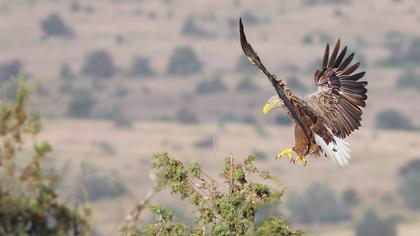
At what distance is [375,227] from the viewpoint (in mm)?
44000

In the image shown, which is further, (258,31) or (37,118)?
(258,31)

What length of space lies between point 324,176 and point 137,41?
100ft

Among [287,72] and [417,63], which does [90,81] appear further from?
[417,63]

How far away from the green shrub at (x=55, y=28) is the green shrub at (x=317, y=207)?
31.2m

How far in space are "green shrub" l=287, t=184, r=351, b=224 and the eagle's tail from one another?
39.0m

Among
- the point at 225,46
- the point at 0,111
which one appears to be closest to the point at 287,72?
the point at 225,46

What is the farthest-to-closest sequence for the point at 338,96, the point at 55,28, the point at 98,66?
the point at 55,28 → the point at 98,66 → the point at 338,96

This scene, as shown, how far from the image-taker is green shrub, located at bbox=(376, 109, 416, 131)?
6175 centimetres

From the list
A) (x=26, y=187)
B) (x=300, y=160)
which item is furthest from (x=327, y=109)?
(x=26, y=187)

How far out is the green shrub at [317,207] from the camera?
165 ft

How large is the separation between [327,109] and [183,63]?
62742mm

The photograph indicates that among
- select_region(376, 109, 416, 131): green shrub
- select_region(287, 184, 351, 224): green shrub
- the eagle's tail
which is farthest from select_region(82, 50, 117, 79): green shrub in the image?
the eagle's tail

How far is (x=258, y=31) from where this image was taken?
81.9m

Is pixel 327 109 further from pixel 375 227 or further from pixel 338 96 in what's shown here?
pixel 375 227
